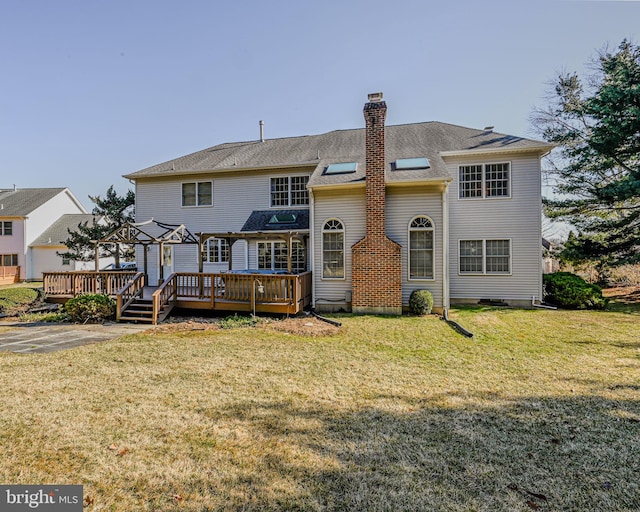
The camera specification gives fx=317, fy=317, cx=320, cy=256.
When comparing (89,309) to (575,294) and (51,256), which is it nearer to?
(575,294)

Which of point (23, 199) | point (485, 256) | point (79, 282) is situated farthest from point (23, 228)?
point (485, 256)

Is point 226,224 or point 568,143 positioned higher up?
point 568,143

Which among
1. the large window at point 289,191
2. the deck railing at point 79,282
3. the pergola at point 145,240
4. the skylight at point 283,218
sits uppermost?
the large window at point 289,191

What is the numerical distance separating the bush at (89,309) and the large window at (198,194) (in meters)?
6.06

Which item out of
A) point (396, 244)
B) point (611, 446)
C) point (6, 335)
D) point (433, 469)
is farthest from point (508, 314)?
point (6, 335)

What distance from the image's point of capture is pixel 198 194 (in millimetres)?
14953

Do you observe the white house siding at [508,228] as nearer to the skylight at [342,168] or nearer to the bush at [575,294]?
the bush at [575,294]

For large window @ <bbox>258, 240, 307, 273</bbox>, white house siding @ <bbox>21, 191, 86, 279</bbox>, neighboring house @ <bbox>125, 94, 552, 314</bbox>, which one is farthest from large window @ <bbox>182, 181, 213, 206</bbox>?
white house siding @ <bbox>21, 191, 86, 279</bbox>

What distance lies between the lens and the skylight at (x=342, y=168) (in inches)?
479

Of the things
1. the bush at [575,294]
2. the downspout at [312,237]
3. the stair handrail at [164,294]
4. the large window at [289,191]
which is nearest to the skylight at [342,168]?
the downspout at [312,237]

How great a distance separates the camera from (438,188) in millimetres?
11078

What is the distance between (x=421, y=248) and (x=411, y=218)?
1.13m

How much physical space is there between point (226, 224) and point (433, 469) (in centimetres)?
1325

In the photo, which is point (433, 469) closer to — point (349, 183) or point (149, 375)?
point (149, 375)
